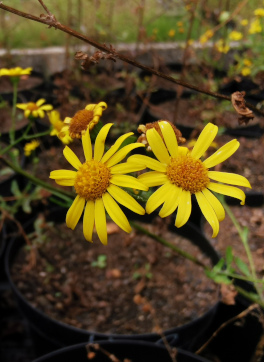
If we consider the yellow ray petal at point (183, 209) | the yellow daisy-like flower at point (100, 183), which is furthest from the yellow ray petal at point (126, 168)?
the yellow ray petal at point (183, 209)

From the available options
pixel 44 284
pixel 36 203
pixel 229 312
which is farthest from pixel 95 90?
pixel 229 312

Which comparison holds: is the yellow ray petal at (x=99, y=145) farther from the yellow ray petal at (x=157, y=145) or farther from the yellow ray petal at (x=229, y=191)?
the yellow ray petal at (x=229, y=191)

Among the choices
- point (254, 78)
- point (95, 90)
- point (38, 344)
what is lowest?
point (38, 344)

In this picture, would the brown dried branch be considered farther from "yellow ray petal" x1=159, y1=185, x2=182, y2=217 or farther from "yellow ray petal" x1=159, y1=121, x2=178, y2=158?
"yellow ray petal" x1=159, y1=185, x2=182, y2=217

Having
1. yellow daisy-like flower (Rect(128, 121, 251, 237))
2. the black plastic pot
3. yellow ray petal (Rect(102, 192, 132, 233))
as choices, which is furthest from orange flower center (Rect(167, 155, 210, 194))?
the black plastic pot

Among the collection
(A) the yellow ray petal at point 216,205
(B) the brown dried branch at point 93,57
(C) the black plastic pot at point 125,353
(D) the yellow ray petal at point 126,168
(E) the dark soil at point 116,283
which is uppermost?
(B) the brown dried branch at point 93,57

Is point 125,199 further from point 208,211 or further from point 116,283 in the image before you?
point 116,283

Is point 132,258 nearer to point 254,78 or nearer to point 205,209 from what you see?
point 205,209
